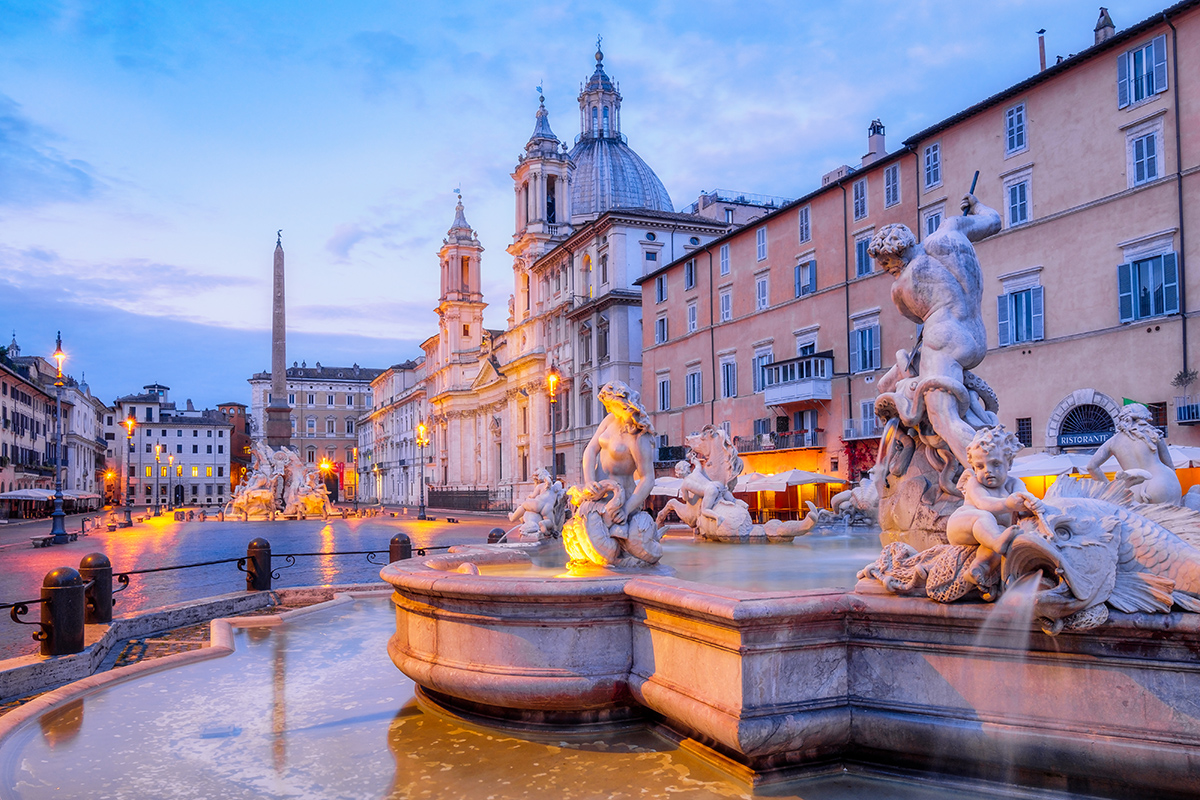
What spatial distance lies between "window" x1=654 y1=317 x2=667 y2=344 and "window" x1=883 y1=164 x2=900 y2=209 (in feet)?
53.6

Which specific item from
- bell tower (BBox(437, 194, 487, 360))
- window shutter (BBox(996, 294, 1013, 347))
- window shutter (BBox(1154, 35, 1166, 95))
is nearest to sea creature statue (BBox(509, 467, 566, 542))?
window shutter (BBox(996, 294, 1013, 347))

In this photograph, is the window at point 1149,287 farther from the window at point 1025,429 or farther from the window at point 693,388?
the window at point 693,388

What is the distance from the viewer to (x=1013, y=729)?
3.89 meters

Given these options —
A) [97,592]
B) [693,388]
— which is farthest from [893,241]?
[693,388]

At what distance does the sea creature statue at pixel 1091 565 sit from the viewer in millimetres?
3592

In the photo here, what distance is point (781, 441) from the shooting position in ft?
115

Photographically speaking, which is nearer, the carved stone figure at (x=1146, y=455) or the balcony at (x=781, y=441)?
the carved stone figure at (x=1146, y=455)

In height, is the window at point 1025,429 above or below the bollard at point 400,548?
above

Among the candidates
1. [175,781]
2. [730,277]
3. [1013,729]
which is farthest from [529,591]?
[730,277]

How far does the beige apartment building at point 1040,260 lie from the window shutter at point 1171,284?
33 mm

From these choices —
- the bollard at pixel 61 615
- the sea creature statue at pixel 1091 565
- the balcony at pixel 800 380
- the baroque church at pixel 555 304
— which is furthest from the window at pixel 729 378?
the sea creature statue at pixel 1091 565

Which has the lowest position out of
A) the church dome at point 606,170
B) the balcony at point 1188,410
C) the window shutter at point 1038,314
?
the balcony at point 1188,410

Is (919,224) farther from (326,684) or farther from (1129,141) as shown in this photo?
(326,684)

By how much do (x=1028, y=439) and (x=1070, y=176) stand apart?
7266 mm
